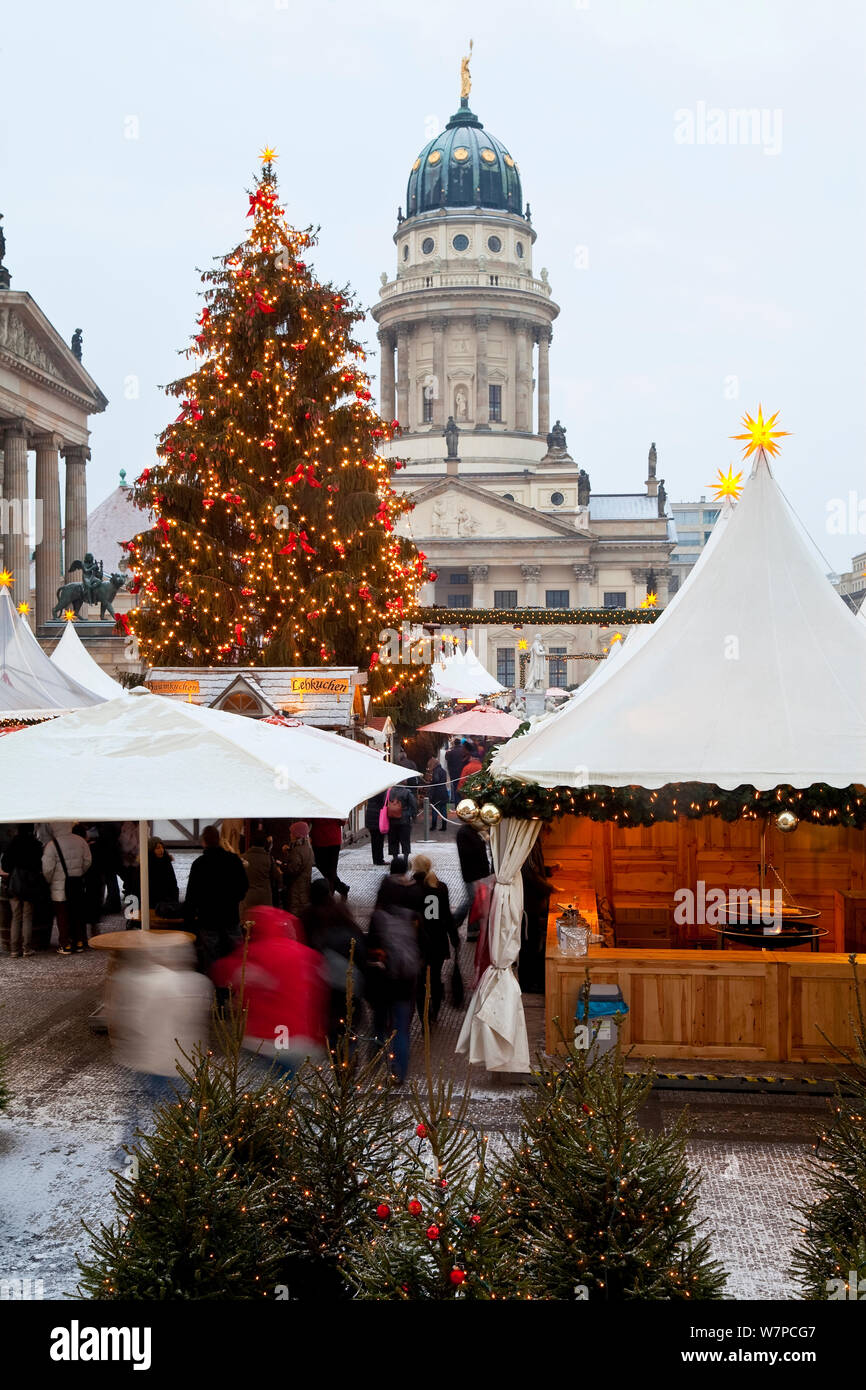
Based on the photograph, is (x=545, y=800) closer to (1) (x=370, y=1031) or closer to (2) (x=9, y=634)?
(1) (x=370, y=1031)

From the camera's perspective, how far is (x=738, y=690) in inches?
414

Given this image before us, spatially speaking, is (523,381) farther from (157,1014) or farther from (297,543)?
(157,1014)

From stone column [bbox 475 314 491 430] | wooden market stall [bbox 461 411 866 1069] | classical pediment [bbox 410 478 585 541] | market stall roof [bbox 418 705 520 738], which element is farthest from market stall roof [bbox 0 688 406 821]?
stone column [bbox 475 314 491 430]

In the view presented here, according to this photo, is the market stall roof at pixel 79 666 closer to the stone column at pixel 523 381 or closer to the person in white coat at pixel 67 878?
the person in white coat at pixel 67 878

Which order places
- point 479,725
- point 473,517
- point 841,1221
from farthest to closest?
point 473,517 → point 479,725 → point 841,1221

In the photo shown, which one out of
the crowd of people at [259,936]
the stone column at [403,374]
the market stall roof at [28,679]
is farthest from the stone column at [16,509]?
the stone column at [403,374]

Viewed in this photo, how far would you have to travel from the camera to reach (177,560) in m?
22.6

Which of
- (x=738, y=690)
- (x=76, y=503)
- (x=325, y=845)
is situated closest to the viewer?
(x=738, y=690)

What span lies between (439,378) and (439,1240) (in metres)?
95.1

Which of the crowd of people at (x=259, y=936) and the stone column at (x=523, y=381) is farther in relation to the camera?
the stone column at (x=523, y=381)

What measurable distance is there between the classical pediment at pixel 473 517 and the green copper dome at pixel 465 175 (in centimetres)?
2656

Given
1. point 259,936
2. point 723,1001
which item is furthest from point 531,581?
point 259,936

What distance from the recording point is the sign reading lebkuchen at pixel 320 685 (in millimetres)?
20578
